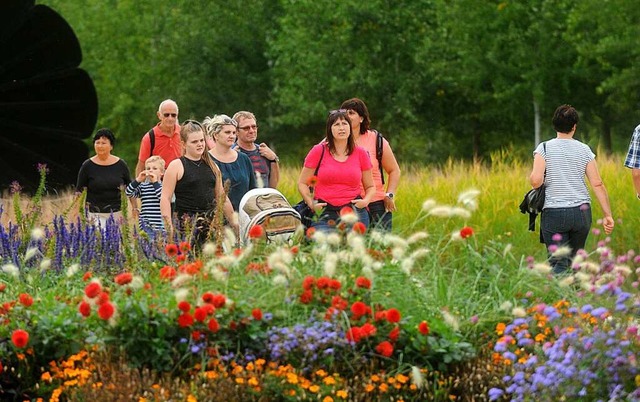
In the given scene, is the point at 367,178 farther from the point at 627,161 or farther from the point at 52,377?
the point at 52,377

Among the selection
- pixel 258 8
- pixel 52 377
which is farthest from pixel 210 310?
pixel 258 8

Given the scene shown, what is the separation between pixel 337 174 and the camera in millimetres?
9695

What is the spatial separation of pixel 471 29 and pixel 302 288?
26013 millimetres

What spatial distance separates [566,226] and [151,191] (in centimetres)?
316

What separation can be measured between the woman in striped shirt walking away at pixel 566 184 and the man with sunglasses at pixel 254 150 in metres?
2.21

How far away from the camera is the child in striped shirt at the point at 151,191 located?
32.7 ft

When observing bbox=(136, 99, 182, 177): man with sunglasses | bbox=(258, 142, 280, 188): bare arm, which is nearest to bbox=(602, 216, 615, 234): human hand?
bbox=(258, 142, 280, 188): bare arm

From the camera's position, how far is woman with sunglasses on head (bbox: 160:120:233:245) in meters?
9.34

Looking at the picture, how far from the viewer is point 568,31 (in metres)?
29.6

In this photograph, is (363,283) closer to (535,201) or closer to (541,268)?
(541,268)

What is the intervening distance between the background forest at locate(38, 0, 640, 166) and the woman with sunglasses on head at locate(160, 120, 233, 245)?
19.2m

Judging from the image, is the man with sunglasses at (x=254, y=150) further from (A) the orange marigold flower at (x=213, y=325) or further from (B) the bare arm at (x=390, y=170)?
(A) the orange marigold flower at (x=213, y=325)

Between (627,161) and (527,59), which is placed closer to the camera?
(627,161)

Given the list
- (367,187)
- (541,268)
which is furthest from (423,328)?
(367,187)
